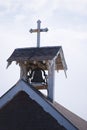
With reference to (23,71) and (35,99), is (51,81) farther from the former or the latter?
(35,99)

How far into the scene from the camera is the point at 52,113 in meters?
13.0

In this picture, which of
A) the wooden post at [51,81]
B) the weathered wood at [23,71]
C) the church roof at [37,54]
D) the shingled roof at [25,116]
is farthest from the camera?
the weathered wood at [23,71]

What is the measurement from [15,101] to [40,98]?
92cm

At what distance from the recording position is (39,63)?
1619 cm

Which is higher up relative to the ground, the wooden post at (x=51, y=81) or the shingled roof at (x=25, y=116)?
the wooden post at (x=51, y=81)

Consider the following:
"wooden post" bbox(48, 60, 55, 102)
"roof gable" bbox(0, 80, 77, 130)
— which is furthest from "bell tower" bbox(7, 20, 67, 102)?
"roof gable" bbox(0, 80, 77, 130)

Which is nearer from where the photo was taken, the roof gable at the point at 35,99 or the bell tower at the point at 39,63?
the roof gable at the point at 35,99

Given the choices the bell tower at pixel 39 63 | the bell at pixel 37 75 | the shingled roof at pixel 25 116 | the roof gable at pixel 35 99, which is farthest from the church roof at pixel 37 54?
the shingled roof at pixel 25 116

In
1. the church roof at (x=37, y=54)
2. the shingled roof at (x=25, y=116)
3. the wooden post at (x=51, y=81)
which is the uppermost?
the church roof at (x=37, y=54)

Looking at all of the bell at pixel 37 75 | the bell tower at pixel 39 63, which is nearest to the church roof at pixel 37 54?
the bell tower at pixel 39 63

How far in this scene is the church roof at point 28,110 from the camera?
12.8 metres

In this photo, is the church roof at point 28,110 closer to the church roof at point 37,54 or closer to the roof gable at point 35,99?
the roof gable at point 35,99

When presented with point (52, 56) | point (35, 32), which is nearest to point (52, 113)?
point (52, 56)

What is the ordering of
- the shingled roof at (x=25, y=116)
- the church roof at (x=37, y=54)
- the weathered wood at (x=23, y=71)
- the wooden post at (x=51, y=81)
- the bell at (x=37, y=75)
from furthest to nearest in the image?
1. the weathered wood at (x=23, y=71)
2. the bell at (x=37, y=75)
3. the wooden post at (x=51, y=81)
4. the church roof at (x=37, y=54)
5. the shingled roof at (x=25, y=116)
